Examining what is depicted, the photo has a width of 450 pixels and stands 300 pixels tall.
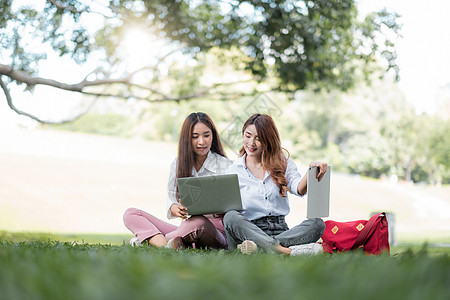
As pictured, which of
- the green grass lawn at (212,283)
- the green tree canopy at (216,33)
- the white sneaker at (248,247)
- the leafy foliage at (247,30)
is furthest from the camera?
the leafy foliage at (247,30)

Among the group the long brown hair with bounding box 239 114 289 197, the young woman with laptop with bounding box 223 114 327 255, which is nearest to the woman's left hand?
the young woman with laptop with bounding box 223 114 327 255

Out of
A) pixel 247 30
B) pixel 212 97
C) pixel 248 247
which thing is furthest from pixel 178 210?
pixel 212 97

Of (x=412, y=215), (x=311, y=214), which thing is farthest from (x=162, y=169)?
(x=311, y=214)

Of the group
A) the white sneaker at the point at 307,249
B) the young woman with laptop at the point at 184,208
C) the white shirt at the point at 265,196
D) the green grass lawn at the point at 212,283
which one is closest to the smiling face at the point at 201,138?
the young woman with laptop at the point at 184,208

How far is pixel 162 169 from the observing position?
20578 mm

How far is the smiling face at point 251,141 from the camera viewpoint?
3459mm

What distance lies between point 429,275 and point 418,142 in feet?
91.6

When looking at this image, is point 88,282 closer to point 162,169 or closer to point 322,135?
point 162,169

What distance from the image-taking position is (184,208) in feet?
10.9

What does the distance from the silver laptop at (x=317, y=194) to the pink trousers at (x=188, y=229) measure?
625 mm

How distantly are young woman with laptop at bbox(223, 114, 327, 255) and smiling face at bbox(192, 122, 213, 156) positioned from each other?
23 centimetres

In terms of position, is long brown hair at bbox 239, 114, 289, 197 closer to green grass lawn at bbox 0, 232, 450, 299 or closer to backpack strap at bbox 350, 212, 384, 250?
backpack strap at bbox 350, 212, 384, 250

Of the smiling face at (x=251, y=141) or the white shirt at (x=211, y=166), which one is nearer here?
the smiling face at (x=251, y=141)

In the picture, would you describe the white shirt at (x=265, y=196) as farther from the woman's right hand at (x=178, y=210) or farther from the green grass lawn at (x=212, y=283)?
the green grass lawn at (x=212, y=283)
